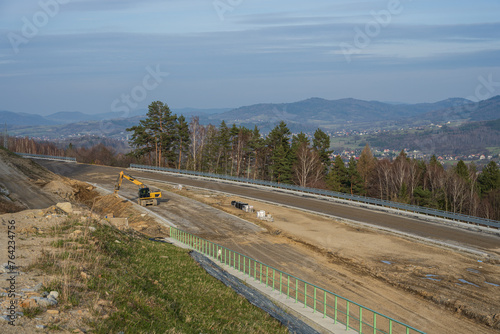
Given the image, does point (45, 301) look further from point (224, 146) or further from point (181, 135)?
point (181, 135)

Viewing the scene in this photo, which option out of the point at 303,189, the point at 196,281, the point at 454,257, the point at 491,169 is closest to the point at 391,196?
the point at 491,169

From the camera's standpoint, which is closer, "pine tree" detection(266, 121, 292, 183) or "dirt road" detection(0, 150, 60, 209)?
"dirt road" detection(0, 150, 60, 209)

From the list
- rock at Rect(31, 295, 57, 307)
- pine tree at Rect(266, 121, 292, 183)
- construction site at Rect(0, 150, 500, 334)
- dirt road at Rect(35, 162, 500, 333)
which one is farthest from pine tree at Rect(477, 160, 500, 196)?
rock at Rect(31, 295, 57, 307)

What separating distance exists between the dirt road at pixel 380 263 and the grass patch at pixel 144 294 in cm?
829

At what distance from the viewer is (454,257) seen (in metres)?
27.2

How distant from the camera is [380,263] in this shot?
25.7 meters

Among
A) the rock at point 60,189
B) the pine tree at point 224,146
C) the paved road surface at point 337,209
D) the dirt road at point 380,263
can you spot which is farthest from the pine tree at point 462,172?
the rock at point 60,189

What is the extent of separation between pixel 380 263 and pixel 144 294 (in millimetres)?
17803

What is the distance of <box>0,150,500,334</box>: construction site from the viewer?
55.7 ft

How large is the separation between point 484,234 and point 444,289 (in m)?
15.3

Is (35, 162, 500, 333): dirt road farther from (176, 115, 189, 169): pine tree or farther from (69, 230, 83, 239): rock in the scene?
(176, 115, 189, 169): pine tree

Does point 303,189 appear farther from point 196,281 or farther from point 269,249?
point 196,281

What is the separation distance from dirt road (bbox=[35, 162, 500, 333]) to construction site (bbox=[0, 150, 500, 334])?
0.21ft

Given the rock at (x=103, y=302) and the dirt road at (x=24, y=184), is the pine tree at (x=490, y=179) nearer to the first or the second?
the dirt road at (x=24, y=184)
